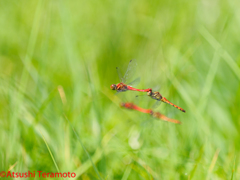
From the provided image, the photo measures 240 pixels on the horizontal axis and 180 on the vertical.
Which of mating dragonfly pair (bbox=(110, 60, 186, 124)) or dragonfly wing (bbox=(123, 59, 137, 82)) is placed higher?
dragonfly wing (bbox=(123, 59, 137, 82))

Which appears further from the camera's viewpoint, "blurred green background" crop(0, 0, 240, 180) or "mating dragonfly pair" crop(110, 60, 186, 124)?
"mating dragonfly pair" crop(110, 60, 186, 124)

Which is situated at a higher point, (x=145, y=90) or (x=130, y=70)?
(x=130, y=70)

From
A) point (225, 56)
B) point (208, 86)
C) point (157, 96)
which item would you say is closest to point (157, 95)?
point (157, 96)

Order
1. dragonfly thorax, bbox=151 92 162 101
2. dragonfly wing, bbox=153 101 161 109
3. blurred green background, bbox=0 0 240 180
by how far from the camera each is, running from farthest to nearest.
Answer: dragonfly wing, bbox=153 101 161 109, dragonfly thorax, bbox=151 92 162 101, blurred green background, bbox=0 0 240 180

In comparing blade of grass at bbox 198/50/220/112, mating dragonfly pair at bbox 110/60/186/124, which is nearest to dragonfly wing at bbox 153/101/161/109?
mating dragonfly pair at bbox 110/60/186/124

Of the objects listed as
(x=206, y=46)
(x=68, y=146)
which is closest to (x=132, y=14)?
(x=206, y=46)

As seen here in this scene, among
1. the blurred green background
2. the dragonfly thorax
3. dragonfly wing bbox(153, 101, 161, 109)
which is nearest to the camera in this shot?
the blurred green background

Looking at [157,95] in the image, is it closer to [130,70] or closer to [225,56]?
[130,70]

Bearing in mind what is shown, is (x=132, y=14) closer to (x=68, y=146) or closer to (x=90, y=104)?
(x=90, y=104)

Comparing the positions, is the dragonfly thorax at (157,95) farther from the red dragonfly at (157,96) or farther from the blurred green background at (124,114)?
the blurred green background at (124,114)

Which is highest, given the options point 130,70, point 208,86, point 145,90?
point 130,70

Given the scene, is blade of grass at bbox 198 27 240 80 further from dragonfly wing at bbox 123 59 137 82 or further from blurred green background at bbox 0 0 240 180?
dragonfly wing at bbox 123 59 137 82
